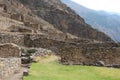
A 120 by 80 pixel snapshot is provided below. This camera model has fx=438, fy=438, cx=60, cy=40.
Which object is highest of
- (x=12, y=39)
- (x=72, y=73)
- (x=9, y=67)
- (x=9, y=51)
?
(x=12, y=39)

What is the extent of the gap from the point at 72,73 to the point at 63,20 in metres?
92.3

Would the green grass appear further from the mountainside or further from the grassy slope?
the mountainside

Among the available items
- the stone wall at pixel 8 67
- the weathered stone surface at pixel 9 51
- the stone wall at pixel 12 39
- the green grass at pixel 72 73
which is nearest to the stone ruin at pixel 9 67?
the stone wall at pixel 8 67

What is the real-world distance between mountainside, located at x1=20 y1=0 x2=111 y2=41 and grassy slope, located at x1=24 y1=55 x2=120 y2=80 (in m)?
80.9

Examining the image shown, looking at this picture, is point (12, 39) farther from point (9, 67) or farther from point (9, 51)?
point (9, 67)

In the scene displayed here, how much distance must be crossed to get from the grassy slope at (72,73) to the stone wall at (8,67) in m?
0.75

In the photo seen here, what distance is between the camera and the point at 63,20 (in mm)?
111000

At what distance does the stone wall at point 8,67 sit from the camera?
→ 1780 cm

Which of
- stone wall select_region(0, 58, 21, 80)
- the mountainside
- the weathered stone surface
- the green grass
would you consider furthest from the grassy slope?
the mountainside

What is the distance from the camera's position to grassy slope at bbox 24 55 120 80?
17406mm

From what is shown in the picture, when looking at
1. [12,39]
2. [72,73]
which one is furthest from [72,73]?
[12,39]

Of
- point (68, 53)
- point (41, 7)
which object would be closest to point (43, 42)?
point (68, 53)

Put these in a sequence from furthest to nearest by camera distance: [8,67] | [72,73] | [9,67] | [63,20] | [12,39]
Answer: [63,20]
[12,39]
[72,73]
[9,67]
[8,67]

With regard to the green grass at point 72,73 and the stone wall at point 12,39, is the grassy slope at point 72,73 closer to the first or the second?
the green grass at point 72,73
